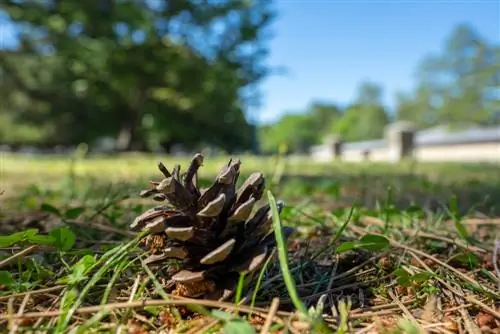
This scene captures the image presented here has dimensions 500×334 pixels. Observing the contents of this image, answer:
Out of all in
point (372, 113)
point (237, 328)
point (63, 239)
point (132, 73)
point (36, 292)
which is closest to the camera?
point (237, 328)

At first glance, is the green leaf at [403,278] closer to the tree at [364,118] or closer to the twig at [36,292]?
the twig at [36,292]

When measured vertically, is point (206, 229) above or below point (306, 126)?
below

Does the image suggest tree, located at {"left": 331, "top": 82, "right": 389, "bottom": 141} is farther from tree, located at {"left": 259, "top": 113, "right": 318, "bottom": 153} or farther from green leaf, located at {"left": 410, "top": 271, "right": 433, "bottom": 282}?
green leaf, located at {"left": 410, "top": 271, "right": 433, "bottom": 282}

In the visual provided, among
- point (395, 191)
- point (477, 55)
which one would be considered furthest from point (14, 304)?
point (477, 55)

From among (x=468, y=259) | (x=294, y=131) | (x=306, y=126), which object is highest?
(x=306, y=126)

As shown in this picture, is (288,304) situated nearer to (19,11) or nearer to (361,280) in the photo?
(361,280)

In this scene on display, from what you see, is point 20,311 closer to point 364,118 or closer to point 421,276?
point 421,276

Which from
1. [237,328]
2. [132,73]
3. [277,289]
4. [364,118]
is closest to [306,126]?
[364,118]
